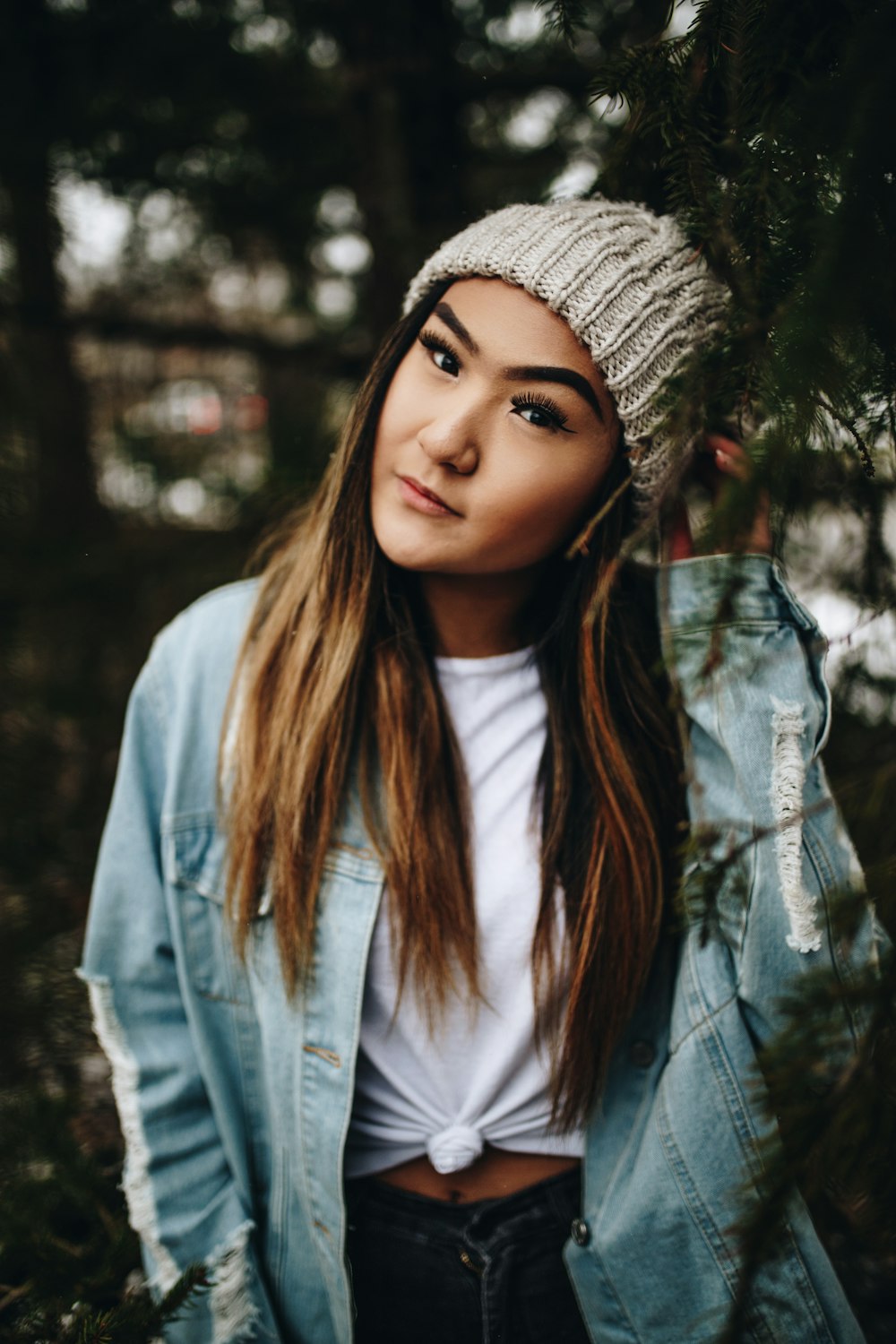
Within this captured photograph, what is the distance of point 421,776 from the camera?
4.55ft

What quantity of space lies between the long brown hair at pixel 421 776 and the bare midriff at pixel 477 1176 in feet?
A: 0.39

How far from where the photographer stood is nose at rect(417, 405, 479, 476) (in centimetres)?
125

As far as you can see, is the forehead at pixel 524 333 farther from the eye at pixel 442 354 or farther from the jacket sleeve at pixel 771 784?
the jacket sleeve at pixel 771 784

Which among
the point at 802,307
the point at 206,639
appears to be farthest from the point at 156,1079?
the point at 802,307

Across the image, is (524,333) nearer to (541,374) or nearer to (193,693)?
(541,374)

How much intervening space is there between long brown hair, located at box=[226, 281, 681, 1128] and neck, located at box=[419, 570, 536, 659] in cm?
4

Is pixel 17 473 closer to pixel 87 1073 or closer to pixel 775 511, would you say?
pixel 775 511

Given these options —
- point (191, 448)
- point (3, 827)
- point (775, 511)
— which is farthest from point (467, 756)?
point (191, 448)

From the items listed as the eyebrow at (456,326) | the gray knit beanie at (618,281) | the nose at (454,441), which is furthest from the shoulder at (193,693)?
the gray knit beanie at (618,281)

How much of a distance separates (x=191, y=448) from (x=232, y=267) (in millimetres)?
965

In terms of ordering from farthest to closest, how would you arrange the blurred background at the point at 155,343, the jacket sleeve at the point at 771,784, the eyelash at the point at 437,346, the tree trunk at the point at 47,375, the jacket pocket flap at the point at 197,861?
the tree trunk at the point at 47,375 → the blurred background at the point at 155,343 → the jacket pocket flap at the point at 197,861 → the eyelash at the point at 437,346 → the jacket sleeve at the point at 771,784

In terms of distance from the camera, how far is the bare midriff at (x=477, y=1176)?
138 cm

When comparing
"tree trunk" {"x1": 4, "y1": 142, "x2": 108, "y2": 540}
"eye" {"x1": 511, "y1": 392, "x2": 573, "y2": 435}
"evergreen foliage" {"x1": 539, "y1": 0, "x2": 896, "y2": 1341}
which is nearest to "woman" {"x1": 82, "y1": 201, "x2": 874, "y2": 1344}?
"eye" {"x1": 511, "y1": 392, "x2": 573, "y2": 435}

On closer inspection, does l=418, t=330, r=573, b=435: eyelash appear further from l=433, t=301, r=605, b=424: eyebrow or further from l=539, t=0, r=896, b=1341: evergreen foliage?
l=539, t=0, r=896, b=1341: evergreen foliage
